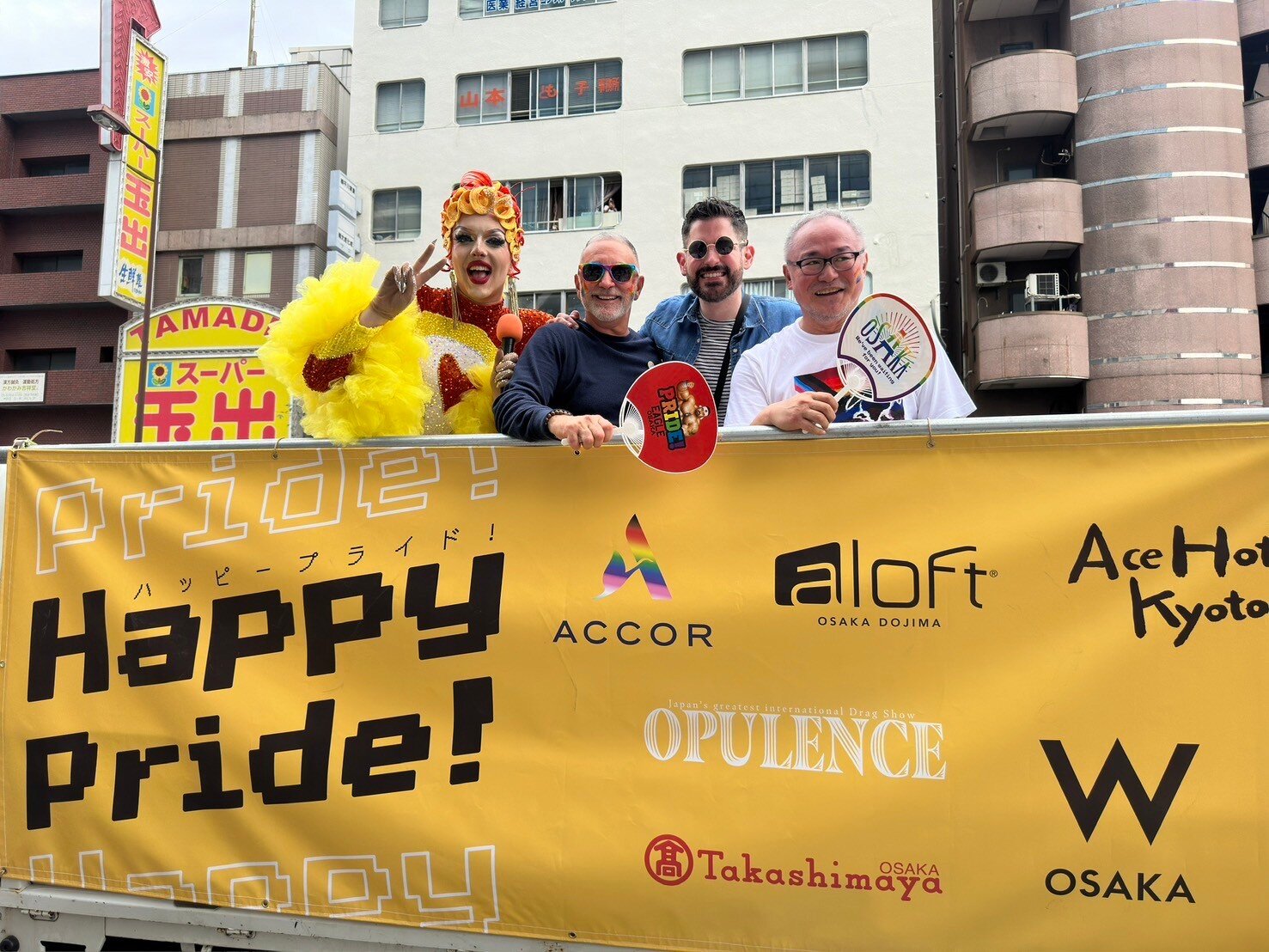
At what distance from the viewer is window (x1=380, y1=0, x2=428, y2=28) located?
22.4 meters

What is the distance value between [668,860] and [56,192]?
32.4 meters

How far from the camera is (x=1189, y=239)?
58.5 ft

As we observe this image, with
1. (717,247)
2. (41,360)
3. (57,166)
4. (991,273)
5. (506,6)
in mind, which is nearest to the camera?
(717,247)

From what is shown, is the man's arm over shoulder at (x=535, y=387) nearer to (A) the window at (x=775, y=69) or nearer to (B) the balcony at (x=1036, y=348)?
(B) the balcony at (x=1036, y=348)

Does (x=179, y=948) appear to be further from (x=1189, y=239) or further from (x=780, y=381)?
(x=1189, y=239)

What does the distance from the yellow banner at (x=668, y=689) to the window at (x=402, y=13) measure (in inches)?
913

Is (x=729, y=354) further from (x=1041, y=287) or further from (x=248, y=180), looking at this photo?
(x=248, y=180)

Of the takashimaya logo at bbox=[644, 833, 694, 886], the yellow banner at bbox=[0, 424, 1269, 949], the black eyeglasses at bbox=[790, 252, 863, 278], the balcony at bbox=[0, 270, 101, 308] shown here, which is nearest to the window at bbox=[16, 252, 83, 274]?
the balcony at bbox=[0, 270, 101, 308]

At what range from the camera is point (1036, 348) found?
18203 mm

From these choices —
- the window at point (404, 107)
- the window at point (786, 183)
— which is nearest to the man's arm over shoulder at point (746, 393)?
the window at point (786, 183)

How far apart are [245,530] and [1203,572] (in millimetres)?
2659

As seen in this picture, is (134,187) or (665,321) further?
(134,187)

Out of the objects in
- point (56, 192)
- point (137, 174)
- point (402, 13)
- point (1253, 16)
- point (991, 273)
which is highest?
point (402, 13)

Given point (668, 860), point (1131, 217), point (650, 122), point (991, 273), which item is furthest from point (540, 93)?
point (668, 860)
